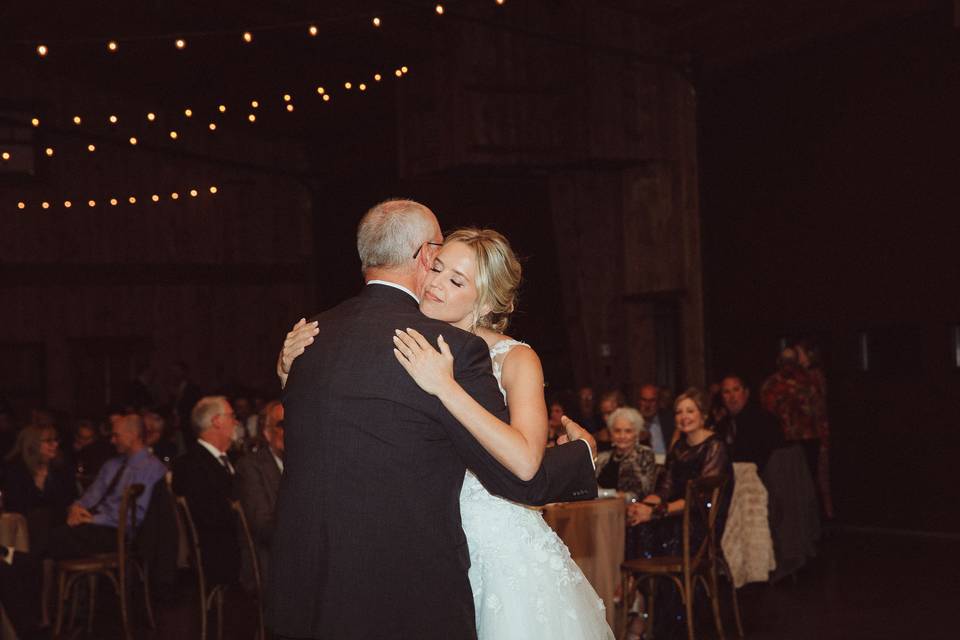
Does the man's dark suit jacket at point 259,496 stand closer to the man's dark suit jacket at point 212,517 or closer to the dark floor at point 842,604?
the man's dark suit jacket at point 212,517

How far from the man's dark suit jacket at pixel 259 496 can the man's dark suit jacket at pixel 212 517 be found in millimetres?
106

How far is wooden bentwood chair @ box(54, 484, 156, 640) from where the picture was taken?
698cm

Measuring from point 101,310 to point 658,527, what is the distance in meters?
10.7

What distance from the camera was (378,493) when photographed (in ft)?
7.35

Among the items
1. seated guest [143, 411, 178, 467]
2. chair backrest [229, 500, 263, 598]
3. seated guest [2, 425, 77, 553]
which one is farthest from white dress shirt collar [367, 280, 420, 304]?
seated guest [143, 411, 178, 467]

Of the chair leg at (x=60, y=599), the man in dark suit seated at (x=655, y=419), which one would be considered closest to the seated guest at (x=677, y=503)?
the man in dark suit seated at (x=655, y=419)

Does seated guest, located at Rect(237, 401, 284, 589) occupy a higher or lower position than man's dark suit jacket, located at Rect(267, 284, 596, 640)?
lower

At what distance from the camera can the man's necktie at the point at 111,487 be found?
295 inches

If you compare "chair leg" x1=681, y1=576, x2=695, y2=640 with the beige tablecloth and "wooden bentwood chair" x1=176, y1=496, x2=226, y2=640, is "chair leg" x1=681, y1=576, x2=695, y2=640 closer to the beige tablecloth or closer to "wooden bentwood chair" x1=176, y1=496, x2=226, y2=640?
the beige tablecloth

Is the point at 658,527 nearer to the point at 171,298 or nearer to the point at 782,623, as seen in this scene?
the point at 782,623

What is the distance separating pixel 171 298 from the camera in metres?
16.4

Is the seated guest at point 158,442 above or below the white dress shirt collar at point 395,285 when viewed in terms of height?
below

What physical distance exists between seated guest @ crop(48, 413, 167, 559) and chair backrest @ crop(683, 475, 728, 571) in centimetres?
323

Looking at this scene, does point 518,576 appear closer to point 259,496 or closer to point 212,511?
point 259,496
